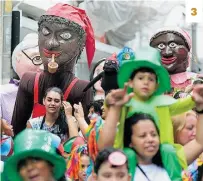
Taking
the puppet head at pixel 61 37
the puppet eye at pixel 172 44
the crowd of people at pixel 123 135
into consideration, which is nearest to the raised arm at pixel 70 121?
the crowd of people at pixel 123 135

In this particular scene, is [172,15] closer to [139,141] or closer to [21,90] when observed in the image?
[21,90]

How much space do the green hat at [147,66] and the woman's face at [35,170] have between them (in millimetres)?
612

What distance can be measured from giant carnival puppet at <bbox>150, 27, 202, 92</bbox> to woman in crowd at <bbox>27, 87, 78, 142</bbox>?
921mm

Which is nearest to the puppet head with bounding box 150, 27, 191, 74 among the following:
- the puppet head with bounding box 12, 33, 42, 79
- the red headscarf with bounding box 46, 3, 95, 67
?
the red headscarf with bounding box 46, 3, 95, 67

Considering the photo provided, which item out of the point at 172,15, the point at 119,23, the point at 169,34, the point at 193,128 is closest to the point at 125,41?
the point at 119,23

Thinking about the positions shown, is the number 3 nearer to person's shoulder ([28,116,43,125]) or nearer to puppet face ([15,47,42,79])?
puppet face ([15,47,42,79])

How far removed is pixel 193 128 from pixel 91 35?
1.52 metres

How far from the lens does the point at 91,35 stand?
16.5ft

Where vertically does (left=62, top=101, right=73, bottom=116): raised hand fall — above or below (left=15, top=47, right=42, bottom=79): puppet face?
below

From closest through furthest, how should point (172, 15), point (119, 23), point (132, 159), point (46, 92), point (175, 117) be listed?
point (132, 159) < point (175, 117) < point (46, 92) < point (172, 15) < point (119, 23)

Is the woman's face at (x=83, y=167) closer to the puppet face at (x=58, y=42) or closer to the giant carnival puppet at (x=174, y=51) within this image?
the puppet face at (x=58, y=42)

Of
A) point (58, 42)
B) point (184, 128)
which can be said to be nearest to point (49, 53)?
point (58, 42)

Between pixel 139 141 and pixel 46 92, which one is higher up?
pixel 46 92

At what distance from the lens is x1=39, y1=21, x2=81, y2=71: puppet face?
479cm
